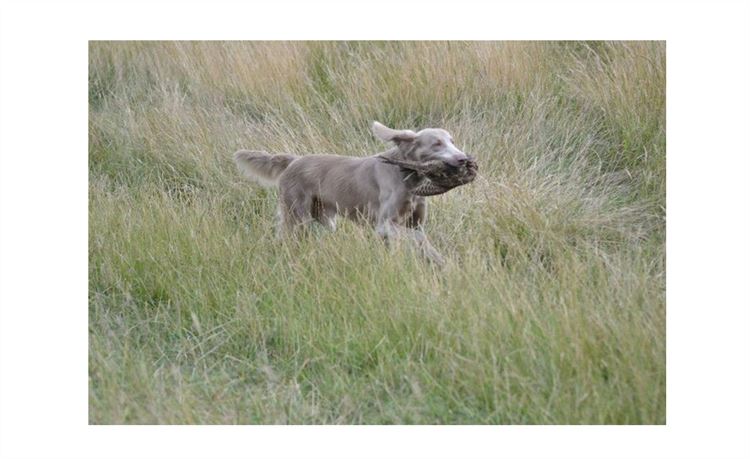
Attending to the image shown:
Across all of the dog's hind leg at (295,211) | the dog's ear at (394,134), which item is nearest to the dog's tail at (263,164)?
the dog's hind leg at (295,211)

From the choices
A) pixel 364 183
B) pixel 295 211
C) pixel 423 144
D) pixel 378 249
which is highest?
pixel 423 144

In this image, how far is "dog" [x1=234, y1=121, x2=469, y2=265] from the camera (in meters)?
6.13

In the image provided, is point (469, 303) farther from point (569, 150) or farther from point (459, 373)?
point (569, 150)

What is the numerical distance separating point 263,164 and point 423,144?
4.71 ft

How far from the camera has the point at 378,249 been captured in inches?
233

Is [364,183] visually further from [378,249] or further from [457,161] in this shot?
[457,161]

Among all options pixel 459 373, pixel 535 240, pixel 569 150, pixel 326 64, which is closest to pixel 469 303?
pixel 459 373

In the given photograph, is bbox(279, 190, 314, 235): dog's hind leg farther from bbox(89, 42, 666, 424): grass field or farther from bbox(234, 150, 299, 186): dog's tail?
bbox(234, 150, 299, 186): dog's tail

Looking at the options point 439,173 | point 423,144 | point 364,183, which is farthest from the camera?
point 364,183

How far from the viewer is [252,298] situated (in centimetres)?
575

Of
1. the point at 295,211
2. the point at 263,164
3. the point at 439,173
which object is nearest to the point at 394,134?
the point at 439,173

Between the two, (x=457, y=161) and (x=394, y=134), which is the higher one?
(x=394, y=134)

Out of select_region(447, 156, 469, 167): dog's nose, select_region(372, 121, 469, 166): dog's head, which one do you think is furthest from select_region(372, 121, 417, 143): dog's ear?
select_region(447, 156, 469, 167): dog's nose

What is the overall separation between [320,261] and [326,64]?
306 cm
